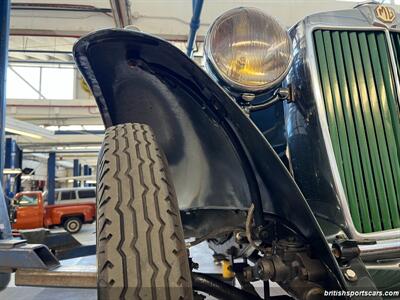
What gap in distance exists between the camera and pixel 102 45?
3.33 feet

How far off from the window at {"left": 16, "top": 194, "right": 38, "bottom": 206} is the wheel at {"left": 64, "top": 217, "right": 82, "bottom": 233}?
1.23 m

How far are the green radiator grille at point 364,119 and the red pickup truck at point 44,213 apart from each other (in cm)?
811

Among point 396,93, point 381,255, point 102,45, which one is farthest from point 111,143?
point 396,93

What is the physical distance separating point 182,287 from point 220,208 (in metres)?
0.75

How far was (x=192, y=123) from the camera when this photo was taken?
1.33m

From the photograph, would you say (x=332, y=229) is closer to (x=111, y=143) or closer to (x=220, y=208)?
(x=220, y=208)

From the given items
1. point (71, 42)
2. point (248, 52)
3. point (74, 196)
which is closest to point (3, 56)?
point (248, 52)

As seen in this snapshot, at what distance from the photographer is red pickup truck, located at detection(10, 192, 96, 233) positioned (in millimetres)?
8457

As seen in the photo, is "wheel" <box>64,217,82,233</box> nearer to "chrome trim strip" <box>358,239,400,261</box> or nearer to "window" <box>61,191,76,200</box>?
"window" <box>61,191,76,200</box>

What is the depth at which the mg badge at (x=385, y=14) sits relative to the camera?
1.27 meters

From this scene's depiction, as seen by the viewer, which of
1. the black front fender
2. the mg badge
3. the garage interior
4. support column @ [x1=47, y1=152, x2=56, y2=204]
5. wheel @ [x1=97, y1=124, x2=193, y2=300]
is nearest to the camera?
wheel @ [x1=97, y1=124, x2=193, y2=300]

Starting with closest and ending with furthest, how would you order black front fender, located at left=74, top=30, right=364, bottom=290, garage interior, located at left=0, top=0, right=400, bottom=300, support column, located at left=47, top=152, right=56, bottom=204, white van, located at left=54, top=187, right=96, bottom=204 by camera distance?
black front fender, located at left=74, top=30, right=364, bottom=290 < garage interior, located at left=0, top=0, right=400, bottom=300 < white van, located at left=54, top=187, right=96, bottom=204 < support column, located at left=47, top=152, right=56, bottom=204

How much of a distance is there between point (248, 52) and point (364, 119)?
49 cm

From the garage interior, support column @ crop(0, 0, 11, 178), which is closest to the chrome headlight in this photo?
the garage interior
